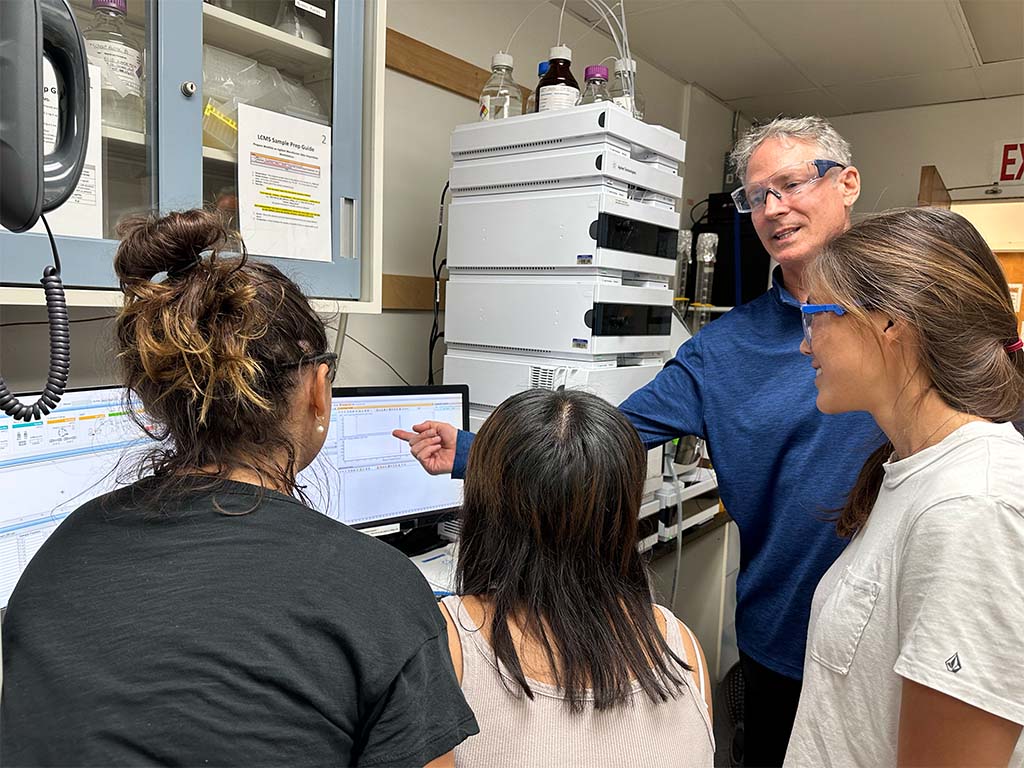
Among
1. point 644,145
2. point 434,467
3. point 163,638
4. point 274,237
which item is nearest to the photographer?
point 163,638

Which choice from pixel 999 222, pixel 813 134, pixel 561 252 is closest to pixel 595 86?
pixel 561 252

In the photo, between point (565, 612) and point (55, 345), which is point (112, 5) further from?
point (565, 612)

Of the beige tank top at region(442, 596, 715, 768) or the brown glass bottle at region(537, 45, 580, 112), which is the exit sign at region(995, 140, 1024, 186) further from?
the beige tank top at region(442, 596, 715, 768)

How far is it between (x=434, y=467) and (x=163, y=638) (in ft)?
2.99

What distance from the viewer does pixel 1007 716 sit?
0.66 m

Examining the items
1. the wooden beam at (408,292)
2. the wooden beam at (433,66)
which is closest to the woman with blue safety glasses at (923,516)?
the wooden beam at (408,292)

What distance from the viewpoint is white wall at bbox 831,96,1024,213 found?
3207 mm

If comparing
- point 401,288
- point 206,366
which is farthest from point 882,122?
point 206,366

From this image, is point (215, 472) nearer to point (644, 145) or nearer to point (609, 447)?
point (609, 447)

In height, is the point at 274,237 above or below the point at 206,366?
above

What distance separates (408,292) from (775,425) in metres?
1.11

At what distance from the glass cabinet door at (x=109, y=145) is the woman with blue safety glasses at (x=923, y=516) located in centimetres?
103

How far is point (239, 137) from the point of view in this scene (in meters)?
1.23

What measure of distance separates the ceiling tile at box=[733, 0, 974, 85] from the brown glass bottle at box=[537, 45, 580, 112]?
1047 mm
